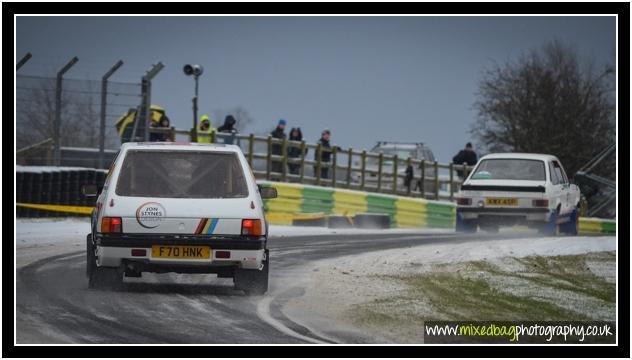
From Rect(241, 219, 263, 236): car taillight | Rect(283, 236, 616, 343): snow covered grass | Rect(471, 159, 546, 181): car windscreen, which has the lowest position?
Rect(283, 236, 616, 343): snow covered grass

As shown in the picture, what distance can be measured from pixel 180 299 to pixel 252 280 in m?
0.83

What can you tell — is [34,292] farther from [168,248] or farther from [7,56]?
[7,56]

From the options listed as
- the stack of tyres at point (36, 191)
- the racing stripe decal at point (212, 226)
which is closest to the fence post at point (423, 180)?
the stack of tyres at point (36, 191)

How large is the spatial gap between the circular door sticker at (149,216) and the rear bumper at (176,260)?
114 millimetres

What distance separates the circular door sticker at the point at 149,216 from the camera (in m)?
11.6

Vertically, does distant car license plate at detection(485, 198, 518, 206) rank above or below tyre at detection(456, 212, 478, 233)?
above

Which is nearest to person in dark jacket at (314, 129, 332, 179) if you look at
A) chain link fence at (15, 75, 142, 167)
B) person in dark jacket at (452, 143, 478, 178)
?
person in dark jacket at (452, 143, 478, 178)

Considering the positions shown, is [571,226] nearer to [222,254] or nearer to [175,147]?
[175,147]

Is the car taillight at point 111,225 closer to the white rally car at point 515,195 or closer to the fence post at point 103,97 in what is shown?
the fence post at point 103,97

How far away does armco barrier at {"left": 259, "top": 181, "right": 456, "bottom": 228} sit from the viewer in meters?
28.0

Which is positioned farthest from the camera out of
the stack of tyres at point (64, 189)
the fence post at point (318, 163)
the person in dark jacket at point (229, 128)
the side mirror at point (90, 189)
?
the fence post at point (318, 163)

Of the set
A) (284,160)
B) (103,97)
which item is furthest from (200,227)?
(284,160)

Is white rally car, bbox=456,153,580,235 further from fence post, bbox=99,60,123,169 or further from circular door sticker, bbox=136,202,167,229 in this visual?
circular door sticker, bbox=136,202,167,229

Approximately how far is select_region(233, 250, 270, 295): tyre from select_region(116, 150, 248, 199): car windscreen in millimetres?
727
